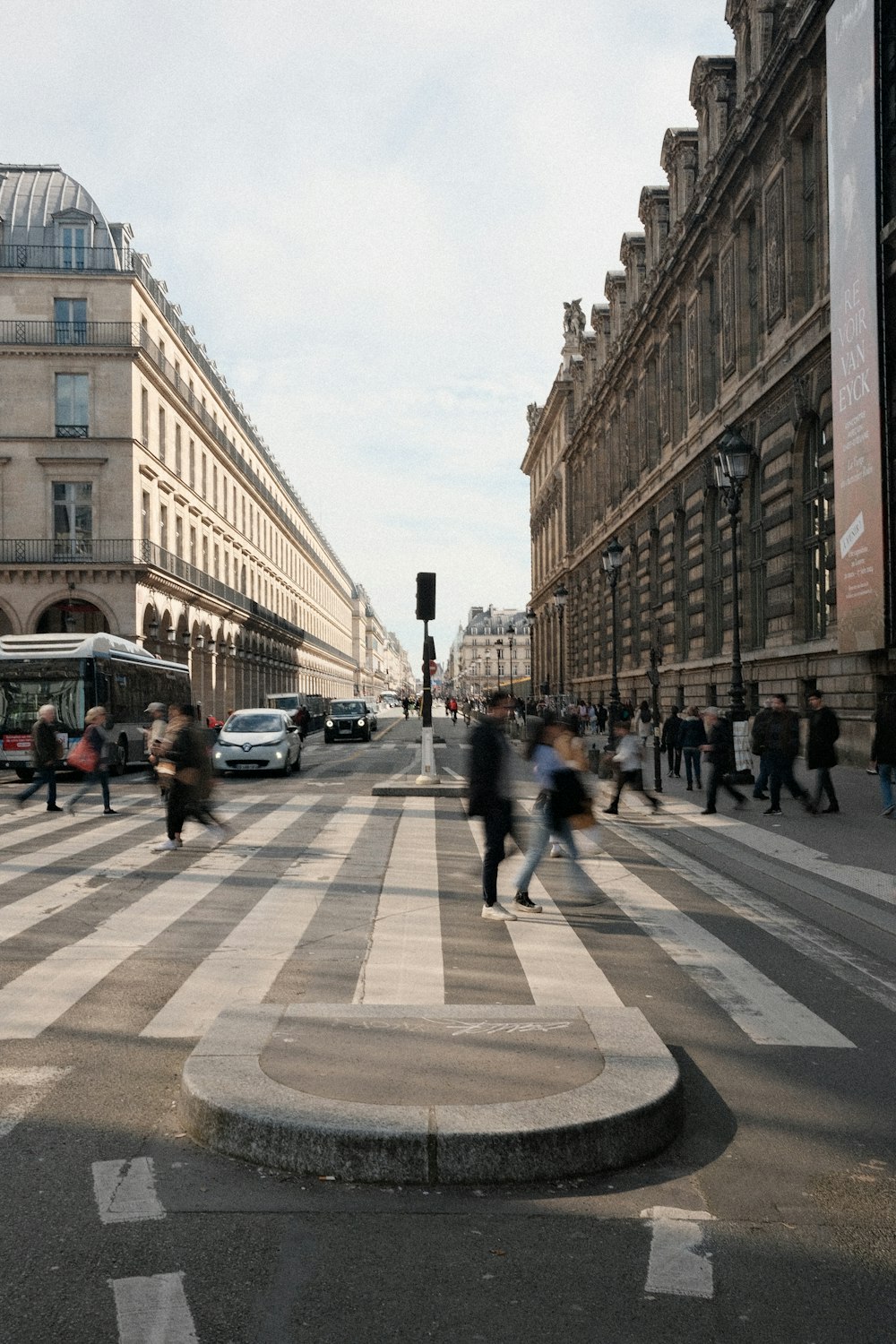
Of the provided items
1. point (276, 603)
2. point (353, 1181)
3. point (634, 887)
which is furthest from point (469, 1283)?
point (276, 603)

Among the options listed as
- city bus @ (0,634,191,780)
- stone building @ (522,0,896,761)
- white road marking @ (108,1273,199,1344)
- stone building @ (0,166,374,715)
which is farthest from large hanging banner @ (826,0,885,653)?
stone building @ (0,166,374,715)

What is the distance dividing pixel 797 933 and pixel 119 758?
20.6 m

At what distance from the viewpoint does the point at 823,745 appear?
15672 millimetres

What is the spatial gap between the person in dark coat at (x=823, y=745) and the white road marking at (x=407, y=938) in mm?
5689

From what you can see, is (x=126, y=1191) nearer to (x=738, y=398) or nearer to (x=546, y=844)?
(x=546, y=844)

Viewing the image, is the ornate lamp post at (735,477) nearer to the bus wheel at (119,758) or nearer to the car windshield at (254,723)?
the car windshield at (254,723)

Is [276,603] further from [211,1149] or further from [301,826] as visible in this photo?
[211,1149]

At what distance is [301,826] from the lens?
1560 centimetres

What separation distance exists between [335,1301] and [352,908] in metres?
6.21

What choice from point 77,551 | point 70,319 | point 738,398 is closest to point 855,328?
point 738,398

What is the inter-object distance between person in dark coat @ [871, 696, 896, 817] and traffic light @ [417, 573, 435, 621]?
827 centimetres

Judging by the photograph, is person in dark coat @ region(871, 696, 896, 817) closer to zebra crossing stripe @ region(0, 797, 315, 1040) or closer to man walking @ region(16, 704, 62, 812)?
zebra crossing stripe @ region(0, 797, 315, 1040)

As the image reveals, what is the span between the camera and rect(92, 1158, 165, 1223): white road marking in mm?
3701

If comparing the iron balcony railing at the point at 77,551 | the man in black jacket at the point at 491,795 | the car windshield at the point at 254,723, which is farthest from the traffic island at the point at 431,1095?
the iron balcony railing at the point at 77,551
